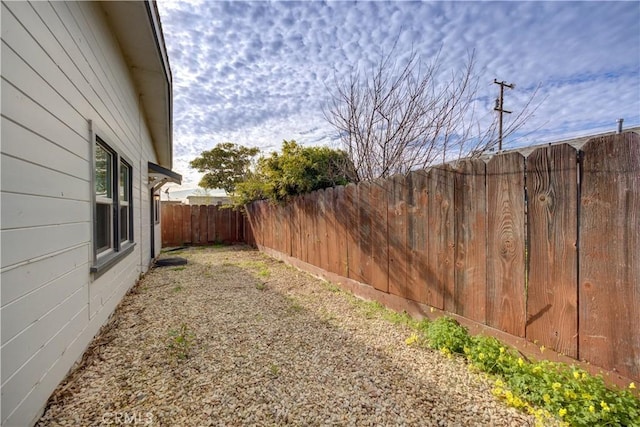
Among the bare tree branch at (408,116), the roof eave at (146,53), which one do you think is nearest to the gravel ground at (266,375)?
the bare tree branch at (408,116)

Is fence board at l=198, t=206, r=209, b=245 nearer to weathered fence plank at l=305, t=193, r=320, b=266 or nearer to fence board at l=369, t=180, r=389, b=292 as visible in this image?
weathered fence plank at l=305, t=193, r=320, b=266

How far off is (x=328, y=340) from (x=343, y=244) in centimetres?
182

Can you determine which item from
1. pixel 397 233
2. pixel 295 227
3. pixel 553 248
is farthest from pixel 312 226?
pixel 553 248

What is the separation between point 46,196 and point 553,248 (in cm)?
338

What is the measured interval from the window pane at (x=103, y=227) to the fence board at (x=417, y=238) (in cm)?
352

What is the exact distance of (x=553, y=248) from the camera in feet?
6.40

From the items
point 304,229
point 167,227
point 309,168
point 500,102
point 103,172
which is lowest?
point 167,227

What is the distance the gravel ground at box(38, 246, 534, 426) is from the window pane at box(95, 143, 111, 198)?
1.51 m

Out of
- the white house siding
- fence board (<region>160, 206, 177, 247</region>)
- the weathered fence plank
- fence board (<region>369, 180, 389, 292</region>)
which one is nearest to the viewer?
the white house siding

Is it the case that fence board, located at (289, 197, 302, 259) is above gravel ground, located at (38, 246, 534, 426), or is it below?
above

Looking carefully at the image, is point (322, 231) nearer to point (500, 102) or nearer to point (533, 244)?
point (533, 244)

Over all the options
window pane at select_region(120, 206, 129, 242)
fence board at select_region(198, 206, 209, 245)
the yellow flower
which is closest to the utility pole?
the yellow flower

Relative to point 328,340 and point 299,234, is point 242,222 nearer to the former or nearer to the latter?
point 299,234

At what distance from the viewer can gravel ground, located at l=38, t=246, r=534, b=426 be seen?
68.0 inches
